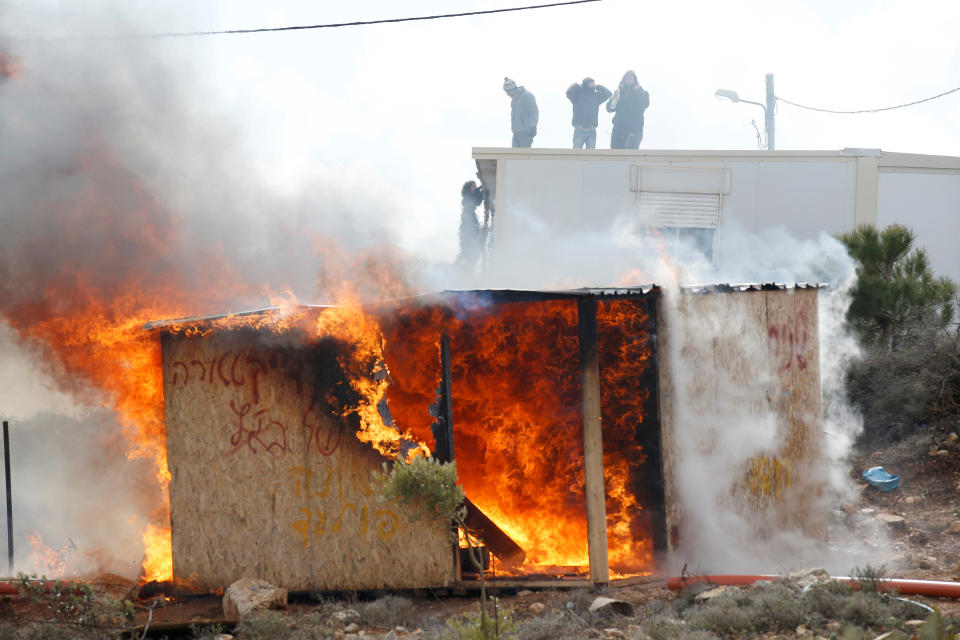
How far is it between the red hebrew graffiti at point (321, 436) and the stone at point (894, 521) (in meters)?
6.60

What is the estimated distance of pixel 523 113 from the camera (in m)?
16.8

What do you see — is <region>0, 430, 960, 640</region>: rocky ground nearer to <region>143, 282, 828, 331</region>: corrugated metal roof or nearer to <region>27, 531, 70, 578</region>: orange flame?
<region>27, 531, 70, 578</region>: orange flame

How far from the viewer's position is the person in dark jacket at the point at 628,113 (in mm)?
16250

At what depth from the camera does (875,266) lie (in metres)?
13.2

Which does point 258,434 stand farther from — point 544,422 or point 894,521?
point 894,521

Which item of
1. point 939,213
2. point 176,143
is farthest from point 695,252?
point 176,143

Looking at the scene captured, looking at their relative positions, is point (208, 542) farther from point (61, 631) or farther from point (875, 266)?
point (875, 266)

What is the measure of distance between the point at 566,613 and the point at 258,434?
3.37 meters

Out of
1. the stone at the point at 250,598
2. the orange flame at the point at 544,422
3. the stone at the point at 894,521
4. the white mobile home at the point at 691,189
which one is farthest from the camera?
the white mobile home at the point at 691,189

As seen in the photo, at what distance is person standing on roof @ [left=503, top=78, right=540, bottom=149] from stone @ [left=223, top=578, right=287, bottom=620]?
38.3 feet

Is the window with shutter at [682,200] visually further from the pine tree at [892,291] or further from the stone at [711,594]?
the stone at [711,594]

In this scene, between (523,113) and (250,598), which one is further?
(523,113)

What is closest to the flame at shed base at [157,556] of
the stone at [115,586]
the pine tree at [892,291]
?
the stone at [115,586]

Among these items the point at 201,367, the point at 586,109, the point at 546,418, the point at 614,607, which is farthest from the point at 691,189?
the point at 201,367
